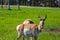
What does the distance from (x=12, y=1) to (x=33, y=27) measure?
7083 cm

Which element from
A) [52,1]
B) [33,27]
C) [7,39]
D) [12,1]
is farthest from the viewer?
[12,1]

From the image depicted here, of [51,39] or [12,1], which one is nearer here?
[51,39]

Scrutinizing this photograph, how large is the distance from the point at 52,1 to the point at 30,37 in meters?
63.3

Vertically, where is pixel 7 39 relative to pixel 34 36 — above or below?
below

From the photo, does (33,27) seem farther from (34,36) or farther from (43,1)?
(43,1)

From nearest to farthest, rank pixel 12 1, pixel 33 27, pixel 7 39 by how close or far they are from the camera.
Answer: pixel 33 27, pixel 7 39, pixel 12 1

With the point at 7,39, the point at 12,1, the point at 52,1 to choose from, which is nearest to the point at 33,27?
the point at 7,39

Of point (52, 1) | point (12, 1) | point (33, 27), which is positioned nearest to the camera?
point (33, 27)

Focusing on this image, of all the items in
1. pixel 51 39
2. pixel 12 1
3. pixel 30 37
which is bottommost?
pixel 12 1

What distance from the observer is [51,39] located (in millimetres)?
14352

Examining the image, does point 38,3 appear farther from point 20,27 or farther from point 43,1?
point 20,27

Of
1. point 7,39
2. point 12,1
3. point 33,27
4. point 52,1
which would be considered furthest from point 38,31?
point 12,1

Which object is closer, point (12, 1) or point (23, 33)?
point (23, 33)

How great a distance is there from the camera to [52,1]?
73.8 m
